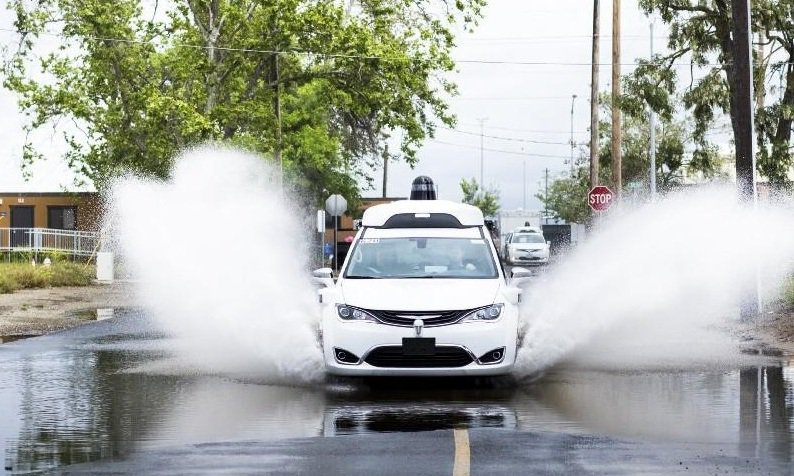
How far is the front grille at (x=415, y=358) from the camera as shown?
13477 millimetres

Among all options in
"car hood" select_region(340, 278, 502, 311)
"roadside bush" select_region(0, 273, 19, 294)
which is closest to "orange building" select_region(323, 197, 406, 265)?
"roadside bush" select_region(0, 273, 19, 294)

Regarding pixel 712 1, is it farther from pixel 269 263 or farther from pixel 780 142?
pixel 269 263

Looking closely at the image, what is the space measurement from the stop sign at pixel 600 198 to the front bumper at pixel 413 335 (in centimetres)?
3012

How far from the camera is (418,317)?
13547 millimetres

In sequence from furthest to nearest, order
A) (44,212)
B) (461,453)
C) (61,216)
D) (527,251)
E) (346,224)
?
(346,224) → (61,216) → (44,212) → (527,251) → (461,453)

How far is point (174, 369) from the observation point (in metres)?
16.7

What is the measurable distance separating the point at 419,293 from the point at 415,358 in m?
0.72

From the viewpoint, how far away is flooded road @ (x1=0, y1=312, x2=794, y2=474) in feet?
31.4

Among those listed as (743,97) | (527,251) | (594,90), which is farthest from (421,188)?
(527,251)

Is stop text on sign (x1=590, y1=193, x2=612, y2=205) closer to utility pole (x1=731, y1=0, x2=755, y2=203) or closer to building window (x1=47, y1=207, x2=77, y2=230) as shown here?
utility pole (x1=731, y1=0, x2=755, y2=203)

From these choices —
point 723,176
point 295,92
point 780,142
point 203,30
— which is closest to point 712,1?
point 780,142

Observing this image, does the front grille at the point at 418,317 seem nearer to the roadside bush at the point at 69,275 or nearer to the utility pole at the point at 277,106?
the roadside bush at the point at 69,275

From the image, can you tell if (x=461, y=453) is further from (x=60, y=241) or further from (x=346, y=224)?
(x=346, y=224)

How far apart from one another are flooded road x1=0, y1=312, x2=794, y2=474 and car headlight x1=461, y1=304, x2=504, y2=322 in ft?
2.40
